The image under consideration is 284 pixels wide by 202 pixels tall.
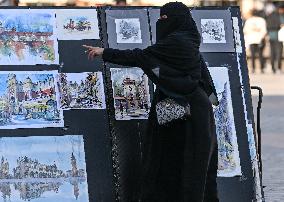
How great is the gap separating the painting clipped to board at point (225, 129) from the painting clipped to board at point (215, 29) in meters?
0.16

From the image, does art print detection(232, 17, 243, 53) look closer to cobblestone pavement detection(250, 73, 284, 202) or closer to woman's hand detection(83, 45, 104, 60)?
woman's hand detection(83, 45, 104, 60)

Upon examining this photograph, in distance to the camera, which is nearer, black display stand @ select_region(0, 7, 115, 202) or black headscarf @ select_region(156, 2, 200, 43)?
black headscarf @ select_region(156, 2, 200, 43)

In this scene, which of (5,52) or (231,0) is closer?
(5,52)

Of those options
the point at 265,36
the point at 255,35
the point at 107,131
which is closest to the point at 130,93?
the point at 107,131

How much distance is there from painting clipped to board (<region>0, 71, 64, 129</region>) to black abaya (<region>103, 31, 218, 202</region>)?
0.54 meters

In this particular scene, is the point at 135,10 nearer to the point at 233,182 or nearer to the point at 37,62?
the point at 37,62

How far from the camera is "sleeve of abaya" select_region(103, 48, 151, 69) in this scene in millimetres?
6570

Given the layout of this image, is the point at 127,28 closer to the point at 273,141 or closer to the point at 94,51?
the point at 94,51

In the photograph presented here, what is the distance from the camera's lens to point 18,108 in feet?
22.5

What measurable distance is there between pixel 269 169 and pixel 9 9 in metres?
4.40

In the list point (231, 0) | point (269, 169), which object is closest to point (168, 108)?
point (269, 169)

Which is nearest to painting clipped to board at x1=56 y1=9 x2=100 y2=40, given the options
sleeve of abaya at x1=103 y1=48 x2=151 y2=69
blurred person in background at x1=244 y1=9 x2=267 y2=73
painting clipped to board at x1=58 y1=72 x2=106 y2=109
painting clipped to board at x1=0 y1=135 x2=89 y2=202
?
painting clipped to board at x1=58 y1=72 x2=106 y2=109

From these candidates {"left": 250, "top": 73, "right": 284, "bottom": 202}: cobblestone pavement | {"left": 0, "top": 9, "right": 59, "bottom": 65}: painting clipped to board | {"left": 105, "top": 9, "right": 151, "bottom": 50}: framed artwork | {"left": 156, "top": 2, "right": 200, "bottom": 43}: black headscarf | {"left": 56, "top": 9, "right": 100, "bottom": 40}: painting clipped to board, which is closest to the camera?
{"left": 156, "top": 2, "right": 200, "bottom": 43}: black headscarf

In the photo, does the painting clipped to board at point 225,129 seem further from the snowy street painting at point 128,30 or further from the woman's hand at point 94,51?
the woman's hand at point 94,51
